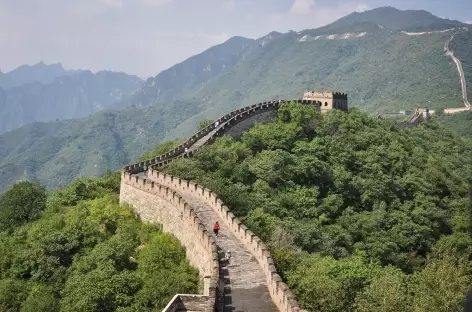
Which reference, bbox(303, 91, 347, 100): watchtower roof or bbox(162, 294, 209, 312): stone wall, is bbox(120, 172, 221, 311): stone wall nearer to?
bbox(162, 294, 209, 312): stone wall

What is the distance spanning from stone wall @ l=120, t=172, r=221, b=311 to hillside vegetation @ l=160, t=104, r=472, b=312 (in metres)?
2.93

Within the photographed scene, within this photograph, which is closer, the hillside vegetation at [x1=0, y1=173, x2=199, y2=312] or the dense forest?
the dense forest

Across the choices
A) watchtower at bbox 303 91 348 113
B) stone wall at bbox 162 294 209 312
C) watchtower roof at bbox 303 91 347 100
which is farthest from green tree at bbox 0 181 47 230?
watchtower roof at bbox 303 91 347 100

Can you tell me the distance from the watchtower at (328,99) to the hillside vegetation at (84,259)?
31178mm

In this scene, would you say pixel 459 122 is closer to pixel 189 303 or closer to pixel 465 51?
pixel 465 51

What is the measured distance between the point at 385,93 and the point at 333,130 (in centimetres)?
11615

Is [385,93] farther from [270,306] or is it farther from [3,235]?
[270,306]

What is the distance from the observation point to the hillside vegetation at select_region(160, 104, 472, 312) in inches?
814

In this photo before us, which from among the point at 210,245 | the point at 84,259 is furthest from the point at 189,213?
the point at 84,259

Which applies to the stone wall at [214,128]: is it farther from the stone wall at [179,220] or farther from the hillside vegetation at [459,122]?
the hillside vegetation at [459,122]

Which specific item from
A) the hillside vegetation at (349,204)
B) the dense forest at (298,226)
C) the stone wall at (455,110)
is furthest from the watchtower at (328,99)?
the stone wall at (455,110)

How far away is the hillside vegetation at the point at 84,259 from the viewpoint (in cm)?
2139

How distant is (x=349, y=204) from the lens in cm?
4322

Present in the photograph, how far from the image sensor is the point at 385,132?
56750 millimetres
